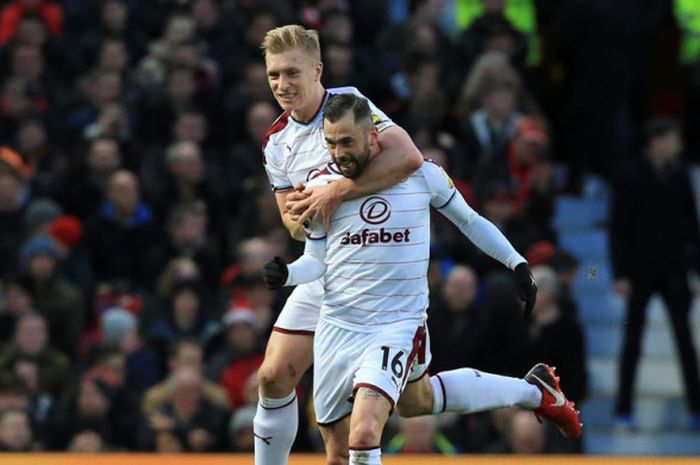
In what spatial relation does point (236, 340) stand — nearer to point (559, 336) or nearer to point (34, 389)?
point (34, 389)

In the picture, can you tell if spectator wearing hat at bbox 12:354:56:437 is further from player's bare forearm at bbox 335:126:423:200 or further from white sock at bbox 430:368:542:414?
player's bare forearm at bbox 335:126:423:200

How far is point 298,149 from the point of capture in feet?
29.4

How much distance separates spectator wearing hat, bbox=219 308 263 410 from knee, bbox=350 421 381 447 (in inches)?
155

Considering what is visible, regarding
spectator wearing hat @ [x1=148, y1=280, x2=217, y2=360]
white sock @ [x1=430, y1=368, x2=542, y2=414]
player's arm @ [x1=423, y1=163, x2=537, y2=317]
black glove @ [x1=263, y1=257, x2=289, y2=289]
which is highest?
player's arm @ [x1=423, y1=163, x2=537, y2=317]

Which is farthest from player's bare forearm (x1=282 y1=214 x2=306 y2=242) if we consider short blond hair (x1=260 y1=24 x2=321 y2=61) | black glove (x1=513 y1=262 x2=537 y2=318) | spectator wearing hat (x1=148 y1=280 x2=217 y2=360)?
spectator wearing hat (x1=148 y1=280 x2=217 y2=360)

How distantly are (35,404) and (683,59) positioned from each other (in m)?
A: 5.59

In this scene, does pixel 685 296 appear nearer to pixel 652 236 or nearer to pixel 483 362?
pixel 652 236

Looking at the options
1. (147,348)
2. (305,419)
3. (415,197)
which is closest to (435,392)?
(415,197)

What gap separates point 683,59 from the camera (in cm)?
1523

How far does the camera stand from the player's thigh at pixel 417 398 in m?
8.95

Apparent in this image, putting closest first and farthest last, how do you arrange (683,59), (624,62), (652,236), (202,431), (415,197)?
(415,197) → (202,431) → (652,236) → (624,62) → (683,59)

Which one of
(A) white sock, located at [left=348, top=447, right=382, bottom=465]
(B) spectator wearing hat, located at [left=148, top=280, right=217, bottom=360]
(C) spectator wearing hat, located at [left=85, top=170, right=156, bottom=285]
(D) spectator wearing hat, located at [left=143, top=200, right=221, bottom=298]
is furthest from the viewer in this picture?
(C) spectator wearing hat, located at [left=85, top=170, right=156, bottom=285]

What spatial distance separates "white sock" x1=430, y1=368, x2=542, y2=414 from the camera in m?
9.05

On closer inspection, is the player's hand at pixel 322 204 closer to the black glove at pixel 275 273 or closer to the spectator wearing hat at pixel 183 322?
the black glove at pixel 275 273
